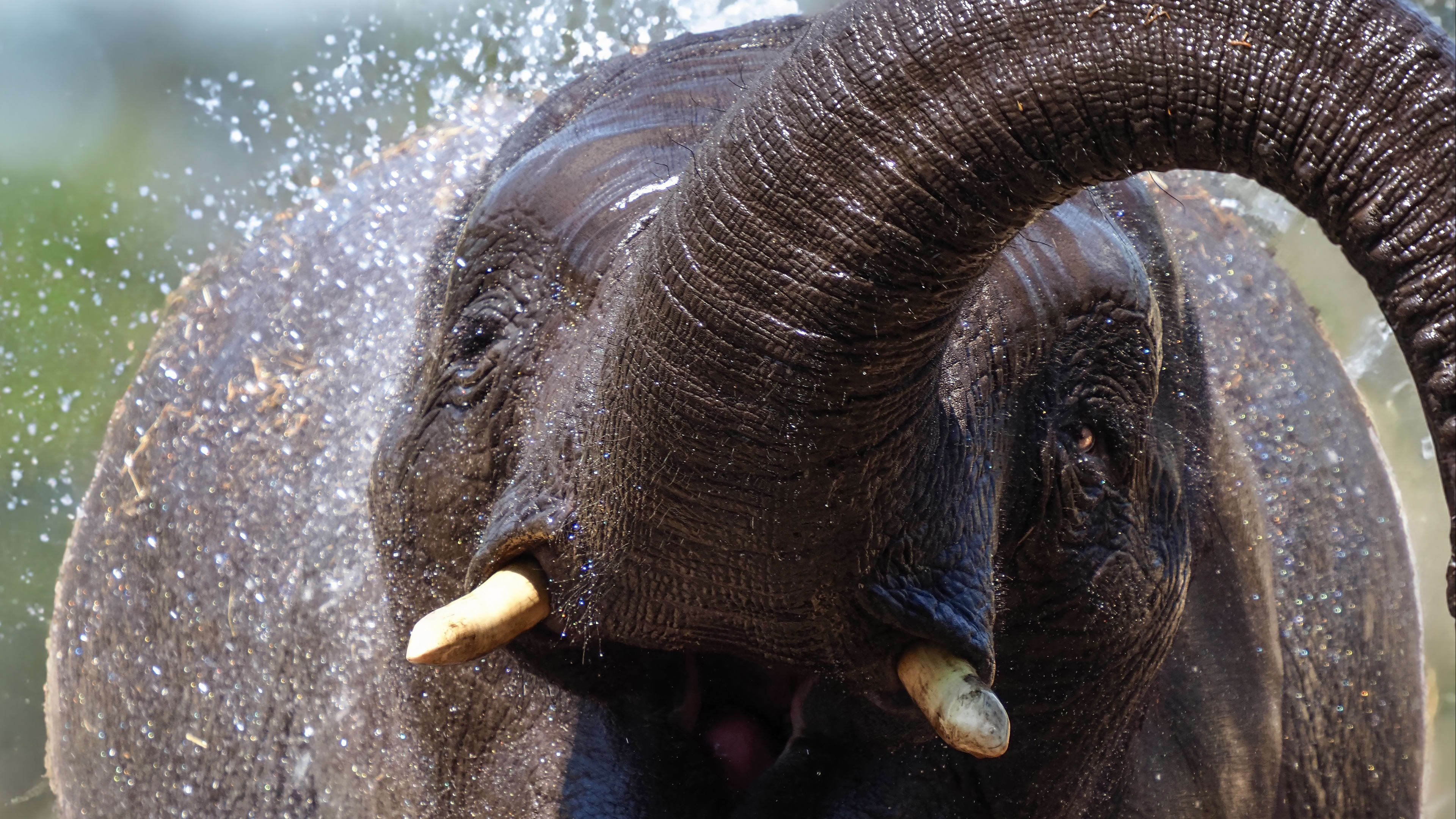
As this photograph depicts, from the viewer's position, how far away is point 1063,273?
6.88ft

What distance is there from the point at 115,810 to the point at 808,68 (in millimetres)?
3120

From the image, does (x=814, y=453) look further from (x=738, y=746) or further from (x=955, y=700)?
(x=738, y=746)

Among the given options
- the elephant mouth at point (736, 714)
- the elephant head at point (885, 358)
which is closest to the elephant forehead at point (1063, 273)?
the elephant head at point (885, 358)

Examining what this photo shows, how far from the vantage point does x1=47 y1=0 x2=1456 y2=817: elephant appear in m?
1.26

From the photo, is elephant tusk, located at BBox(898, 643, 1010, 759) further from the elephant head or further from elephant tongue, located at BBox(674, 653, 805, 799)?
elephant tongue, located at BBox(674, 653, 805, 799)

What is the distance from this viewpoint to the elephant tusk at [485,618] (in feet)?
5.72

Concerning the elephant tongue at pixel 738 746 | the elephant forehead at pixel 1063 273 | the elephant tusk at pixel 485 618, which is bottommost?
the elephant tongue at pixel 738 746

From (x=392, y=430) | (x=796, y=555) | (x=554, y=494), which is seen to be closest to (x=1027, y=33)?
(x=796, y=555)

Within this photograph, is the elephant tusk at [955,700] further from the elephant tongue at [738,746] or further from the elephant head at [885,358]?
the elephant tongue at [738,746]

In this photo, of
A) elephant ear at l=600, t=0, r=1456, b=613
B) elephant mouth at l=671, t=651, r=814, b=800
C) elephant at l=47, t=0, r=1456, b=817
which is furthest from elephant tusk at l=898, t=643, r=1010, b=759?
elephant mouth at l=671, t=651, r=814, b=800

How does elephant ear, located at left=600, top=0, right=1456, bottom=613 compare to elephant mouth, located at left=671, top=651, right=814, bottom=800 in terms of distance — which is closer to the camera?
elephant ear, located at left=600, top=0, right=1456, bottom=613

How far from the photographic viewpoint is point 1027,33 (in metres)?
1.24

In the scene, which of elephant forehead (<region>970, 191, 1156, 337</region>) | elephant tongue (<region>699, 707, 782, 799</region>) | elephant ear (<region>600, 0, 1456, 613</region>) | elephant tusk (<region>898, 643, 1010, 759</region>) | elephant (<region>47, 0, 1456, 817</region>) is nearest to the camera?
elephant ear (<region>600, 0, 1456, 613</region>)

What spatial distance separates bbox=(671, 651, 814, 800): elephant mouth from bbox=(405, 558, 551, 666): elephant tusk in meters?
0.38
